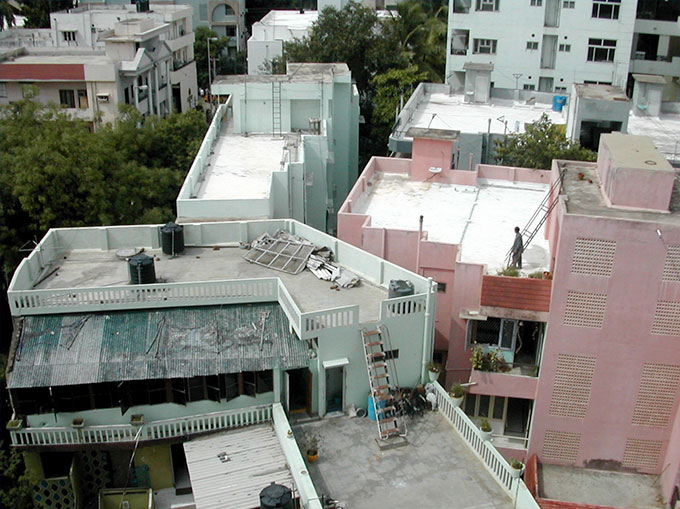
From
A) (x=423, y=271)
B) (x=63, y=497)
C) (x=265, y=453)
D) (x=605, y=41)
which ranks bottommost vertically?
(x=63, y=497)

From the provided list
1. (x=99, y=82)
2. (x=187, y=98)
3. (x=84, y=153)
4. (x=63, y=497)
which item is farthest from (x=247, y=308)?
(x=187, y=98)

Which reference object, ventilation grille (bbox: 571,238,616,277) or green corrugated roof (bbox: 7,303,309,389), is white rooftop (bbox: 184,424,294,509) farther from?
ventilation grille (bbox: 571,238,616,277)

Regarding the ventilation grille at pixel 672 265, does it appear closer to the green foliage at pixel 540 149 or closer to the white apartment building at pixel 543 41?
the green foliage at pixel 540 149

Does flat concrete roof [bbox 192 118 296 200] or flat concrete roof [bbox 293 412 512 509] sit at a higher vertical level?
flat concrete roof [bbox 192 118 296 200]

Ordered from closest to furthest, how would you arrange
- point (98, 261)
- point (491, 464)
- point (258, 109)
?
point (491, 464) < point (98, 261) < point (258, 109)

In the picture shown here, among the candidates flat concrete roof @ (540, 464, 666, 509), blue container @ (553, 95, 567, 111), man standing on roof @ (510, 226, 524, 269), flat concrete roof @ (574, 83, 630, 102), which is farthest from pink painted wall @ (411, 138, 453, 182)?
blue container @ (553, 95, 567, 111)

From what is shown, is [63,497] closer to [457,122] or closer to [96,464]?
[96,464]

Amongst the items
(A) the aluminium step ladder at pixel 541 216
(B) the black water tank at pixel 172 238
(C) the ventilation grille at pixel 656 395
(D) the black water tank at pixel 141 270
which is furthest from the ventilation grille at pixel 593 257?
(B) the black water tank at pixel 172 238
